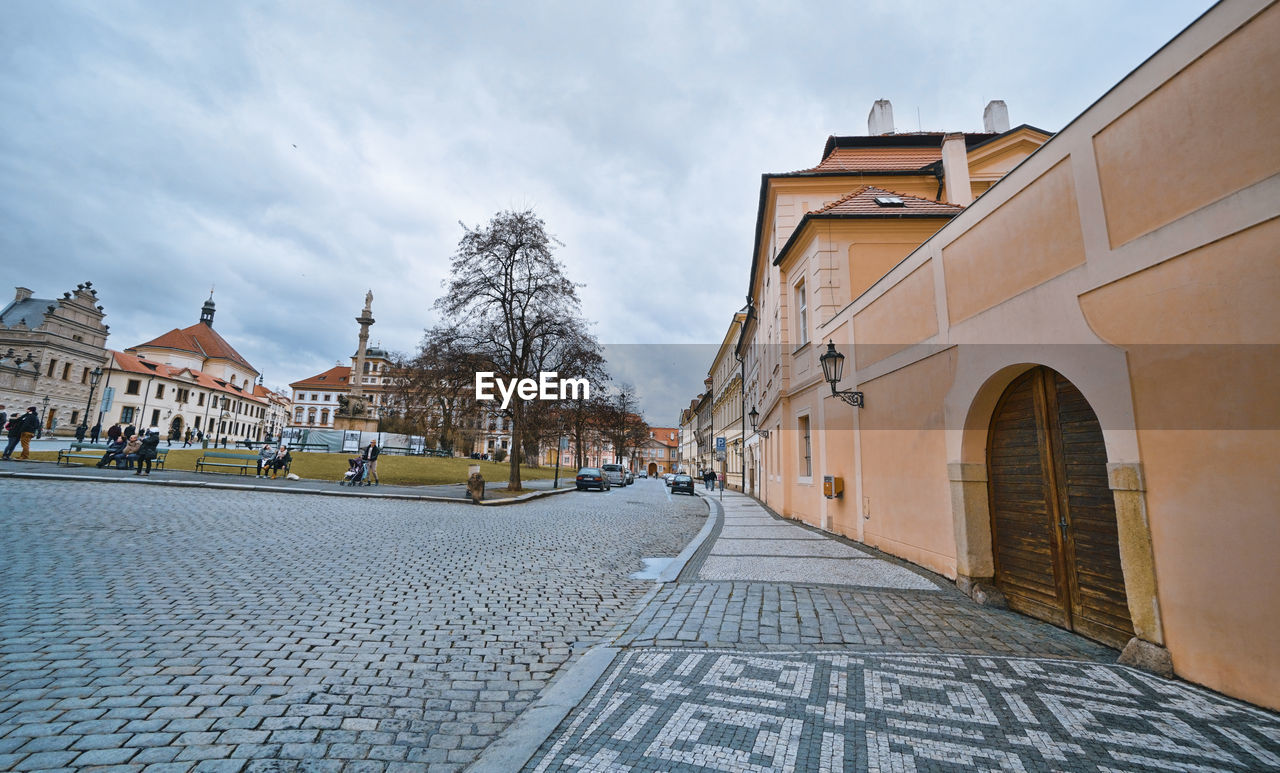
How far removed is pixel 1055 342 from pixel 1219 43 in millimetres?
2422

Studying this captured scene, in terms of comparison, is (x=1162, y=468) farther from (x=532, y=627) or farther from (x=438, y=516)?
(x=438, y=516)

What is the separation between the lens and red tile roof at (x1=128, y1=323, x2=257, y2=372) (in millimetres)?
78875

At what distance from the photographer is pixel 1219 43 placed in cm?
372

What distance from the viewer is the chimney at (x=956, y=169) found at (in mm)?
12578

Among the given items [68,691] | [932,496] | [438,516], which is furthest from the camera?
[438,516]

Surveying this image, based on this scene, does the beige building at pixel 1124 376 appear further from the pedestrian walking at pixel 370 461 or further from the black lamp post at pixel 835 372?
the pedestrian walking at pixel 370 461

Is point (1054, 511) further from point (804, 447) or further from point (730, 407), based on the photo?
point (730, 407)

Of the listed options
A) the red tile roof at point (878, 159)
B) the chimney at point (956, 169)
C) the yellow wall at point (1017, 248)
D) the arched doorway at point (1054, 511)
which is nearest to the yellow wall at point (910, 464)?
the arched doorway at point (1054, 511)

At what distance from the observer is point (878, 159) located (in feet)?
59.1

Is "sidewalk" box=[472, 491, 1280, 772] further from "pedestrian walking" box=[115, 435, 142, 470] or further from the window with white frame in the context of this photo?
"pedestrian walking" box=[115, 435, 142, 470]

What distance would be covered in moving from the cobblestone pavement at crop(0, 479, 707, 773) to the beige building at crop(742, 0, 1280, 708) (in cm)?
437

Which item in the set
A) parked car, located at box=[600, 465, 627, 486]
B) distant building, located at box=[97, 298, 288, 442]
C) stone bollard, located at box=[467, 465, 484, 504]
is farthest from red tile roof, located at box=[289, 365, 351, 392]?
stone bollard, located at box=[467, 465, 484, 504]

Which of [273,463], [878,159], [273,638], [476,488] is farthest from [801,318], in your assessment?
[273,463]

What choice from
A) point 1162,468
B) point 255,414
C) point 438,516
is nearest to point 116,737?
point 1162,468
